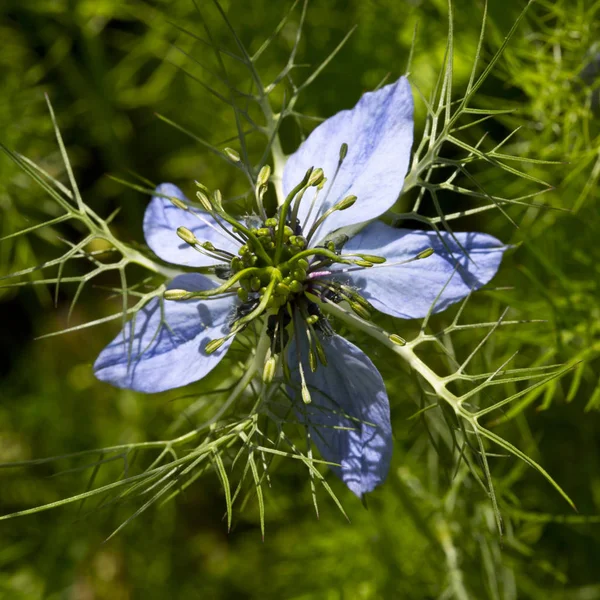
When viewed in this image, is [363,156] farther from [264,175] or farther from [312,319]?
[312,319]

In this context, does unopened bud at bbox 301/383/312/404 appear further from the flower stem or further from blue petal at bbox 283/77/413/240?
blue petal at bbox 283/77/413/240

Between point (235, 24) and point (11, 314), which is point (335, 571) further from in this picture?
point (235, 24)

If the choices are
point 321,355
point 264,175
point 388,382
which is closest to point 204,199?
point 264,175

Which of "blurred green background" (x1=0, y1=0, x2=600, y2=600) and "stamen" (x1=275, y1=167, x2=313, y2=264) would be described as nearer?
"stamen" (x1=275, y1=167, x2=313, y2=264)

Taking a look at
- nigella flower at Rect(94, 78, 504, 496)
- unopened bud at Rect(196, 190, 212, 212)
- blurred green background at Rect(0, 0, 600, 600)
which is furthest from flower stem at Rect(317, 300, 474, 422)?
blurred green background at Rect(0, 0, 600, 600)

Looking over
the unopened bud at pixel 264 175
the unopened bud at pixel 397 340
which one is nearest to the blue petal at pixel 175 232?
the unopened bud at pixel 264 175

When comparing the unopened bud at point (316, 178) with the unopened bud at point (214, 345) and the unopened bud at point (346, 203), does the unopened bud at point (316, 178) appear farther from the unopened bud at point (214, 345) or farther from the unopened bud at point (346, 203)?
the unopened bud at point (214, 345)

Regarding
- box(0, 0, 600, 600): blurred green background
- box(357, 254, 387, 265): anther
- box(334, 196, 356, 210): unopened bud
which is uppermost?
box(334, 196, 356, 210): unopened bud
